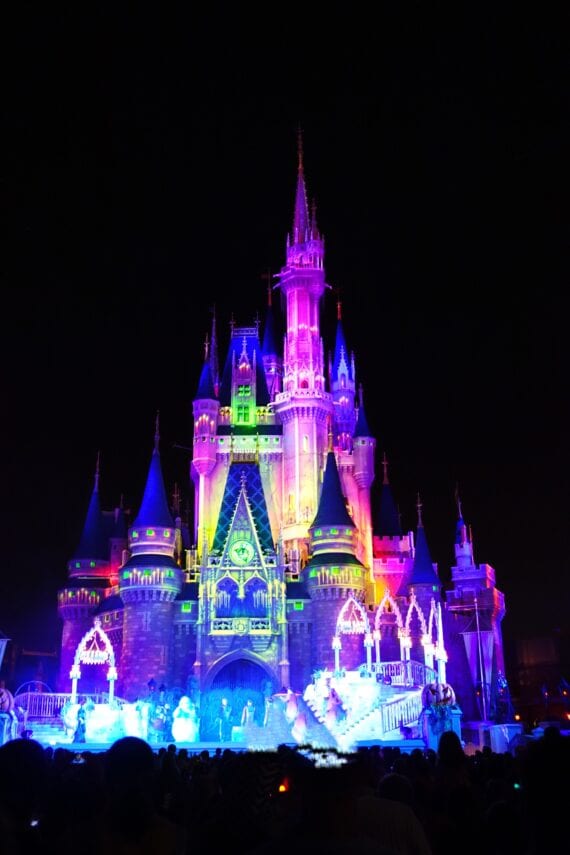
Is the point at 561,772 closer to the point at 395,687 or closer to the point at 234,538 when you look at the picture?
the point at 395,687

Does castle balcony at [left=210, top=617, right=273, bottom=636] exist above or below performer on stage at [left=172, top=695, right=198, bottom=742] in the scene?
above

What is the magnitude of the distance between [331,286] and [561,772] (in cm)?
6304

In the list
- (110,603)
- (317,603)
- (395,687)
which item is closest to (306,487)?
(317,603)

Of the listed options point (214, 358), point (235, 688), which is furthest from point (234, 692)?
point (214, 358)

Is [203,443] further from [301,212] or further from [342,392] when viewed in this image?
[301,212]

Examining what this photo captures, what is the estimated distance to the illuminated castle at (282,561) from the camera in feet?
157

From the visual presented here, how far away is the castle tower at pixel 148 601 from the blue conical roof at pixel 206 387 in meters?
9.47

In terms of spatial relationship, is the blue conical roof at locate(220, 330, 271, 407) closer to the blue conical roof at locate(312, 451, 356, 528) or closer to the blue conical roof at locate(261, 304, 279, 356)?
the blue conical roof at locate(261, 304, 279, 356)

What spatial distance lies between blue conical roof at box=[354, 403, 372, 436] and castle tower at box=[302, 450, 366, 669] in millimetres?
8354

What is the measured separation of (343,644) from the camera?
46469 mm

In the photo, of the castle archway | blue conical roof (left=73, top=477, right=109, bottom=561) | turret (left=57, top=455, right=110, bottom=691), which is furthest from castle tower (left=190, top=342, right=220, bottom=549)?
the castle archway

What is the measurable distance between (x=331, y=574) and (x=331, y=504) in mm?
4292

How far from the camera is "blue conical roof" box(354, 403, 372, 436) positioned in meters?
59.1

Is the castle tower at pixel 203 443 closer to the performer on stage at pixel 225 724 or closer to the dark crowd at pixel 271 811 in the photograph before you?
the performer on stage at pixel 225 724
